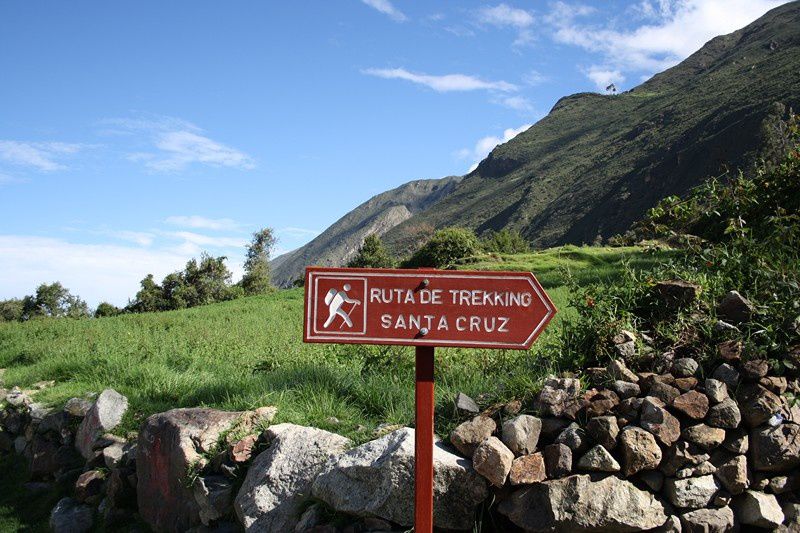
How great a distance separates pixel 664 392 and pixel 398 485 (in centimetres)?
163

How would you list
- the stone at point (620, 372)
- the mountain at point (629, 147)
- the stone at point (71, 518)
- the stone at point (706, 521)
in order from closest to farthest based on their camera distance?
the stone at point (706, 521)
the stone at point (620, 372)
the stone at point (71, 518)
the mountain at point (629, 147)

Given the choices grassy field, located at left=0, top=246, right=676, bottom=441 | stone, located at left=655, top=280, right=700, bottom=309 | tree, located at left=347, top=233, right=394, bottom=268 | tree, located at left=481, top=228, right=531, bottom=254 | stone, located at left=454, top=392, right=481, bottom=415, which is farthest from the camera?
tree, located at left=481, top=228, right=531, bottom=254

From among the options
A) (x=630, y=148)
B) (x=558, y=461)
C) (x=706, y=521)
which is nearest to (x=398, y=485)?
(x=558, y=461)

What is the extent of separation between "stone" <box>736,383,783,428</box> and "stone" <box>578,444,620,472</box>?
0.86 m

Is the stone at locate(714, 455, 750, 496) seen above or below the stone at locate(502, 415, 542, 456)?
below

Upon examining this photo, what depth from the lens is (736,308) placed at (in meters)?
4.39

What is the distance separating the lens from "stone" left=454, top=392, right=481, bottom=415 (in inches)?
166

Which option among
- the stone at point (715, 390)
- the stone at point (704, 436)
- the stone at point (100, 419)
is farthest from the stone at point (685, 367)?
the stone at point (100, 419)

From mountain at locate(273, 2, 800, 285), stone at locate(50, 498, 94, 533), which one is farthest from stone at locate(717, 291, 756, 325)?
mountain at locate(273, 2, 800, 285)

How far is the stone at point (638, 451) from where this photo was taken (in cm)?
358

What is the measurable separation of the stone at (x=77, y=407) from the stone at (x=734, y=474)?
608 cm

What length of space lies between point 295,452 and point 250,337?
5.29 metres

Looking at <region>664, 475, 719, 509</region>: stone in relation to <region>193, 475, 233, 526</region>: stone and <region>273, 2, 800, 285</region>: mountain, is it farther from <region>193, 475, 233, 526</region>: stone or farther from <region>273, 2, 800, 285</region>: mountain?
<region>273, 2, 800, 285</region>: mountain

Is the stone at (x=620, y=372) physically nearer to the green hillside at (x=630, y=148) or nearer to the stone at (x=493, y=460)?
the stone at (x=493, y=460)
